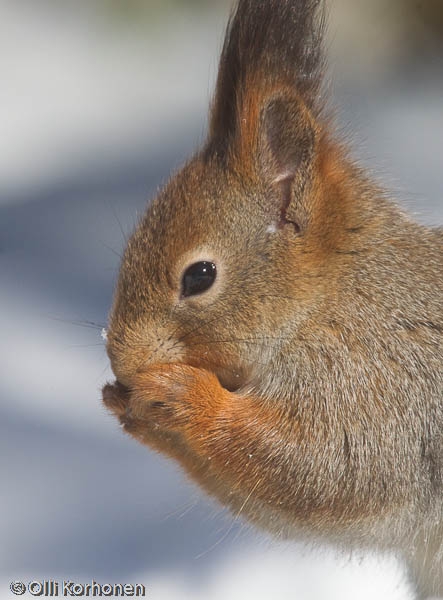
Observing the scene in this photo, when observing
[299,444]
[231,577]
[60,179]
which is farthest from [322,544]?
[60,179]

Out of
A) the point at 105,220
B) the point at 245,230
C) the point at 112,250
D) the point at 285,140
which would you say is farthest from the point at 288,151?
the point at 105,220

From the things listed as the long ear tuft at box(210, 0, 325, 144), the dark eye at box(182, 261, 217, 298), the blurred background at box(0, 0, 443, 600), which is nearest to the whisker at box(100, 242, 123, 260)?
the blurred background at box(0, 0, 443, 600)

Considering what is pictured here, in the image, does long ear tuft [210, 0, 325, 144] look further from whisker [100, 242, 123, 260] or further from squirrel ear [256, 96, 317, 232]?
whisker [100, 242, 123, 260]

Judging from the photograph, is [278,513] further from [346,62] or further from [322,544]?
[346,62]

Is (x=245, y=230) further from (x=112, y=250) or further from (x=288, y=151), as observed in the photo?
(x=112, y=250)

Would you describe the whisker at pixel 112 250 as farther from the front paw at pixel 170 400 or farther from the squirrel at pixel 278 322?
the front paw at pixel 170 400
